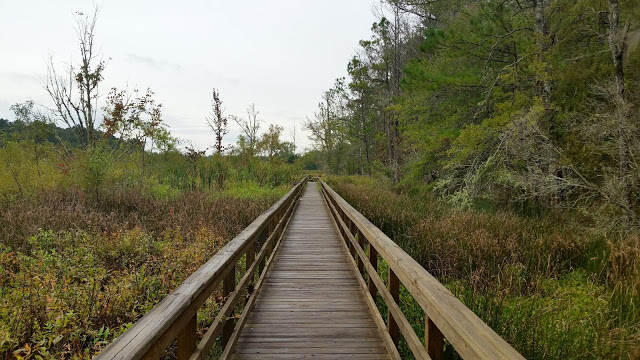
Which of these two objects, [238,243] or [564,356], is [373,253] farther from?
[564,356]

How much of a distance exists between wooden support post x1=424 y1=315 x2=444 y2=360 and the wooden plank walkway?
102cm

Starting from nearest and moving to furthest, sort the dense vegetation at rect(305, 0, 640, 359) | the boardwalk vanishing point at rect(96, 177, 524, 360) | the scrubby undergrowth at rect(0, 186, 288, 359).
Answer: the boardwalk vanishing point at rect(96, 177, 524, 360) → the scrubby undergrowth at rect(0, 186, 288, 359) → the dense vegetation at rect(305, 0, 640, 359)

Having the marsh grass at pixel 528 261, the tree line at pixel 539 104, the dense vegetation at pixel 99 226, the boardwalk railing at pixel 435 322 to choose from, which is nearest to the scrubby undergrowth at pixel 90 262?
the dense vegetation at pixel 99 226

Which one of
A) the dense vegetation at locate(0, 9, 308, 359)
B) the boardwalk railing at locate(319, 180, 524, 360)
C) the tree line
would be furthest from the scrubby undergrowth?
the tree line

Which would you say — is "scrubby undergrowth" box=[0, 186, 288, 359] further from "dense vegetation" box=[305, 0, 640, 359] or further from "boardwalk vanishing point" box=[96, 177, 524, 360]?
"dense vegetation" box=[305, 0, 640, 359]

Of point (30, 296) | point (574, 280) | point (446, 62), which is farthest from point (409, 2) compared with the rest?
point (30, 296)

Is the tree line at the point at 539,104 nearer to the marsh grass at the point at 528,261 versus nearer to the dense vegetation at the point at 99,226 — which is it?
the marsh grass at the point at 528,261

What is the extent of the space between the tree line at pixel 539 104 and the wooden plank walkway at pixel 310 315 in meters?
6.08

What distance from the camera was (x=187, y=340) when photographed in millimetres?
1768

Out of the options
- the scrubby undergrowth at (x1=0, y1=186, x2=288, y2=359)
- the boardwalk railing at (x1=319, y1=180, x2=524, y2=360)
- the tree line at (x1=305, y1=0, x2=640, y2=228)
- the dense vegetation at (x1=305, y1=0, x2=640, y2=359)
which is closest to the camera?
the boardwalk railing at (x1=319, y1=180, x2=524, y2=360)

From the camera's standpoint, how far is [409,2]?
41.8ft

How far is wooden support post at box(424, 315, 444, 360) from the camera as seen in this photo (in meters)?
1.76

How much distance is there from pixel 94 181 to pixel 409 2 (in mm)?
12292

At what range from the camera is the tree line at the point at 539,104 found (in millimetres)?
7699
